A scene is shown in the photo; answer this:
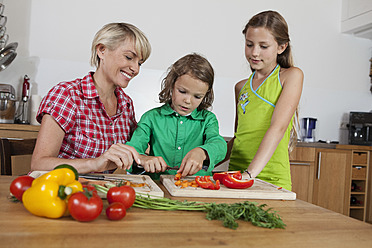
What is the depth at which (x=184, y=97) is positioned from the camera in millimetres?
1547

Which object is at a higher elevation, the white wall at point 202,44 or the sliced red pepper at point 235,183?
the white wall at point 202,44

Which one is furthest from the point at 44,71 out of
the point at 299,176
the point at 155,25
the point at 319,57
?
the point at 319,57

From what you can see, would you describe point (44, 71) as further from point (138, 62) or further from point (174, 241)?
point (174, 241)

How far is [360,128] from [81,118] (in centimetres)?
343

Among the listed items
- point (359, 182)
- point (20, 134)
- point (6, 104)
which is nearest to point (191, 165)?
point (20, 134)

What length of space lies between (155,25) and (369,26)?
2.29m

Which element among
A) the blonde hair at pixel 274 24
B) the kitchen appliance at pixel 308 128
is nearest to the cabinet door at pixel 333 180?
the kitchen appliance at pixel 308 128

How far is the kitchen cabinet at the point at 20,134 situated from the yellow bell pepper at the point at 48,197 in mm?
2176

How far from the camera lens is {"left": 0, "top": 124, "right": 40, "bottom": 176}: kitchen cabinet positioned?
277cm

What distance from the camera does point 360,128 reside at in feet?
13.2

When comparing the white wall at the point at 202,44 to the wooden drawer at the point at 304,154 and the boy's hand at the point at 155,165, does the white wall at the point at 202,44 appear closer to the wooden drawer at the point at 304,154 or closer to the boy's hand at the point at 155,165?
the wooden drawer at the point at 304,154

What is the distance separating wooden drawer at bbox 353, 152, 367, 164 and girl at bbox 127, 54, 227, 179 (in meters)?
2.57

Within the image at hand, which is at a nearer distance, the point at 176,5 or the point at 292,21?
the point at 176,5

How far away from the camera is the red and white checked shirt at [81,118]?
4.67ft
